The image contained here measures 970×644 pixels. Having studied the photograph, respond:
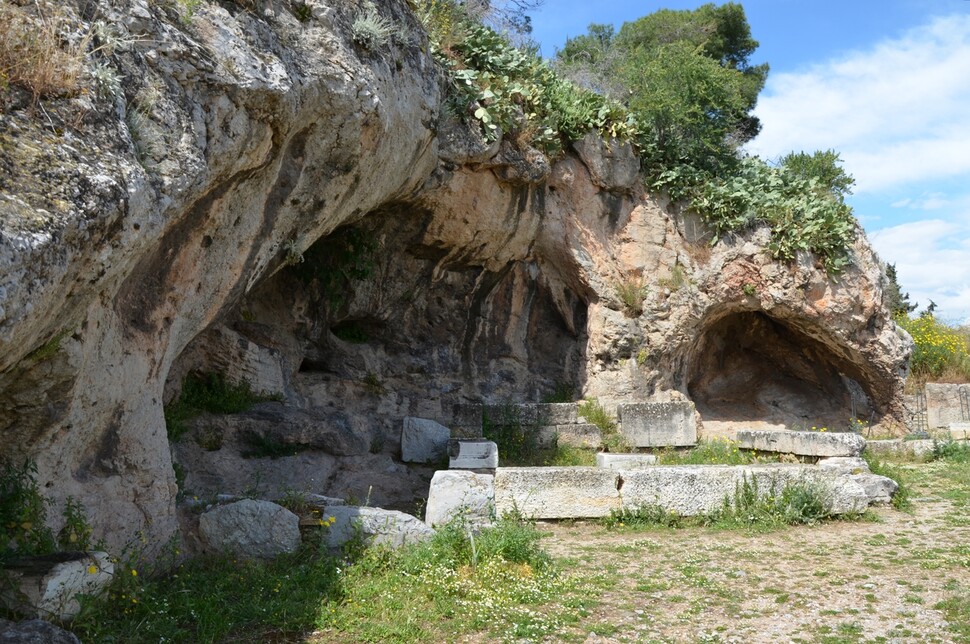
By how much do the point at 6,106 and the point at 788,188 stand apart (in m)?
13.4

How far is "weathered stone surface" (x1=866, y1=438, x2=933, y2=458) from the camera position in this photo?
13312mm

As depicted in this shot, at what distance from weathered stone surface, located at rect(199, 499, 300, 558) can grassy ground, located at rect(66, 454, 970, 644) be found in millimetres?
156

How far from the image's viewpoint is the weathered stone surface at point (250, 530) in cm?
669

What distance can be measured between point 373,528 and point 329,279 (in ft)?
18.6

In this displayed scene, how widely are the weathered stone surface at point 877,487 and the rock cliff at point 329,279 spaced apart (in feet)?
15.3

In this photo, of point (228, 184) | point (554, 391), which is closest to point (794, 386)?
point (554, 391)

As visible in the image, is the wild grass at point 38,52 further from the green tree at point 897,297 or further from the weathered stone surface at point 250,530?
the green tree at point 897,297

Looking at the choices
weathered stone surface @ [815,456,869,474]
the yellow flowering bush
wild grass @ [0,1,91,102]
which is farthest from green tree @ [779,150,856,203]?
wild grass @ [0,1,91,102]

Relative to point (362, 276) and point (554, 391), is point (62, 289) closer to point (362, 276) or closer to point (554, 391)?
point (362, 276)

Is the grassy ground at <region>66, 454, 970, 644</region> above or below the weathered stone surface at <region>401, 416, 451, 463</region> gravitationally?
below

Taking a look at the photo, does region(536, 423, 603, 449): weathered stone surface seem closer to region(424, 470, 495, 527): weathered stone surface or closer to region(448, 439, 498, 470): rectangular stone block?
region(448, 439, 498, 470): rectangular stone block

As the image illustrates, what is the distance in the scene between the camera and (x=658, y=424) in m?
12.4

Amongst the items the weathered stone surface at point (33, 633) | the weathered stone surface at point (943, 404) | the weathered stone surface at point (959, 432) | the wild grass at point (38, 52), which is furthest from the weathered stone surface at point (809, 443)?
the wild grass at point (38, 52)

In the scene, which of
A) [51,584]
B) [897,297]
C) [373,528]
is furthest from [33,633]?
[897,297]
